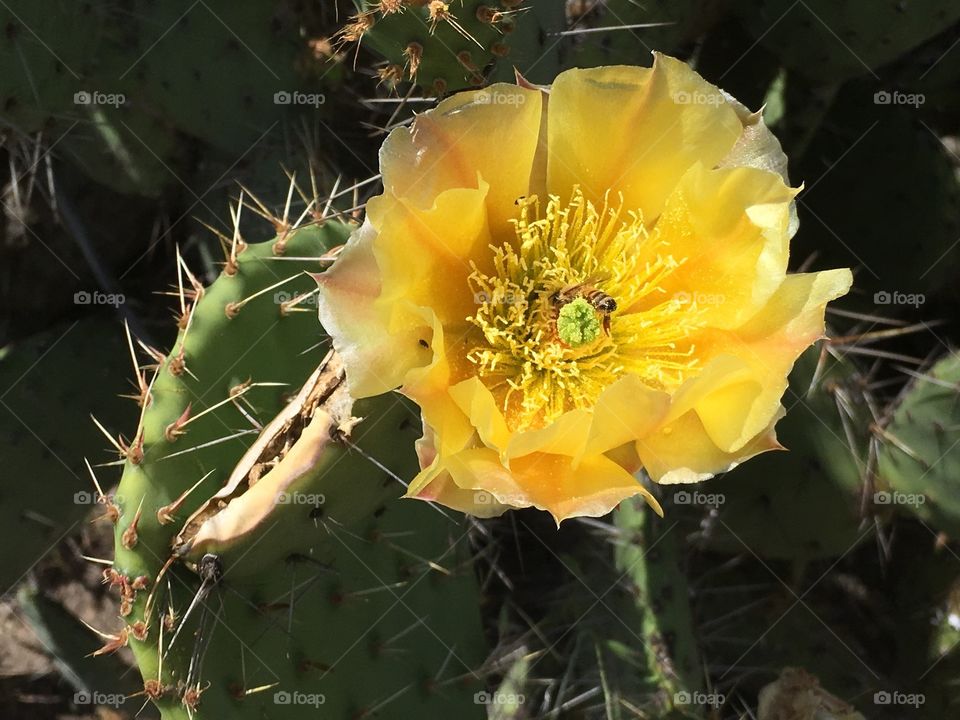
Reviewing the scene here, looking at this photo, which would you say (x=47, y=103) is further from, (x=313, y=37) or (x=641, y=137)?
(x=641, y=137)

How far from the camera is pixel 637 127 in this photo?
1254mm

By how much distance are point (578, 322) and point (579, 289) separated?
0.05 meters

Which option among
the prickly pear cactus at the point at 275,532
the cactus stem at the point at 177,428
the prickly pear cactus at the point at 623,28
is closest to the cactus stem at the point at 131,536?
the prickly pear cactus at the point at 275,532

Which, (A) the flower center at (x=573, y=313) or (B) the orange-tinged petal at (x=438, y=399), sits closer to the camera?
(B) the orange-tinged petal at (x=438, y=399)

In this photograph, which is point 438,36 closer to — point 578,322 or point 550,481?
point 578,322

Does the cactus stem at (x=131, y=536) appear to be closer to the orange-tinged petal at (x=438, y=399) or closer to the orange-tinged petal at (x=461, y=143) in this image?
the orange-tinged petal at (x=438, y=399)

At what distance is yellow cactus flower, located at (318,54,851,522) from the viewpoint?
3.63 feet

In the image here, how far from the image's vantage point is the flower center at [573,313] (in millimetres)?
1323

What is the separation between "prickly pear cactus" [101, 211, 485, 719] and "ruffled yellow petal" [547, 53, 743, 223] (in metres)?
0.35

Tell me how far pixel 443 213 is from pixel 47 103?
86 cm

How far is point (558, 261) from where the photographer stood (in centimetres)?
139

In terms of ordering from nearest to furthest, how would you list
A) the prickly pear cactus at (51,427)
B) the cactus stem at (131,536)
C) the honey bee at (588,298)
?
1. the cactus stem at (131,536)
2. the honey bee at (588,298)
3. the prickly pear cactus at (51,427)

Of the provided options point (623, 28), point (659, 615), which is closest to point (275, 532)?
point (659, 615)

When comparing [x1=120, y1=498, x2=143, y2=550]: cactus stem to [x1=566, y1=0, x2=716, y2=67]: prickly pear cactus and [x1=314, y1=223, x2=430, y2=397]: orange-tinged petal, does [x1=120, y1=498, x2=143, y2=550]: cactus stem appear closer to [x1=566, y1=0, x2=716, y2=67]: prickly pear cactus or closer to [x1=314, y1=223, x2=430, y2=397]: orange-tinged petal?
[x1=314, y1=223, x2=430, y2=397]: orange-tinged petal
